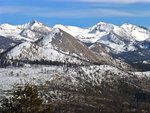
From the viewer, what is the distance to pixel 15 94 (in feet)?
232

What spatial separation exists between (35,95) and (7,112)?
6920 mm

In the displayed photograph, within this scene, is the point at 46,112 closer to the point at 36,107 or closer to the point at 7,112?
the point at 36,107

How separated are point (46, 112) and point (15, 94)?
8.03m

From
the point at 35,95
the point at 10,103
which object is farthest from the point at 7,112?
the point at 35,95

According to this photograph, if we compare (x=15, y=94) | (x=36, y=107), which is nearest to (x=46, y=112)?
(x=36, y=107)

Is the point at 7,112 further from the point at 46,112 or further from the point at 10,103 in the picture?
the point at 46,112

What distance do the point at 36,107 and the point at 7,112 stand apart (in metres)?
6.26

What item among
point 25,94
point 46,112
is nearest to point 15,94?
point 25,94

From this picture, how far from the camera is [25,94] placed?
7081 centimetres

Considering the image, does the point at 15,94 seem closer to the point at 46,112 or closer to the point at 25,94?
the point at 25,94

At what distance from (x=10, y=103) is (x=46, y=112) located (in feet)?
27.0

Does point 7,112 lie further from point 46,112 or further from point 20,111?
point 46,112

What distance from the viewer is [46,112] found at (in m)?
72.9

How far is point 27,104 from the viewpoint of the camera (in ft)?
229
